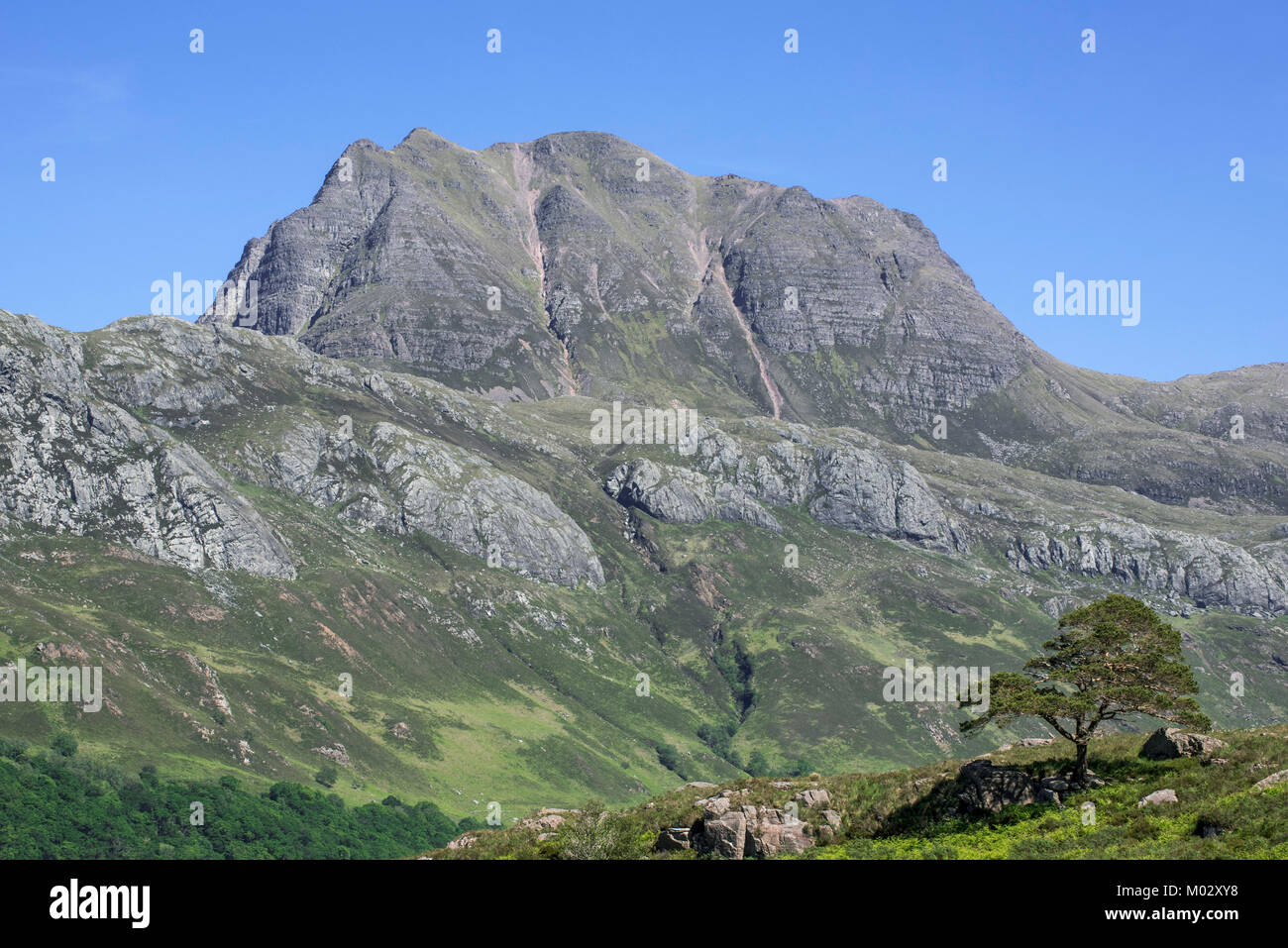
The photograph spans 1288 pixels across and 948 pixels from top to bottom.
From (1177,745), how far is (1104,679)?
5.86 metres

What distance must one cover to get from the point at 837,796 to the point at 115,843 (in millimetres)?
156897

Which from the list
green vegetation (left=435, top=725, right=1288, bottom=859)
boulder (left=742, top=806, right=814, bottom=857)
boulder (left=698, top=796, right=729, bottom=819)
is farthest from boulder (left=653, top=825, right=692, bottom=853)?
boulder (left=742, top=806, right=814, bottom=857)

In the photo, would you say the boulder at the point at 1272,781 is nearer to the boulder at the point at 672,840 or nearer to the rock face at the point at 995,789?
the rock face at the point at 995,789

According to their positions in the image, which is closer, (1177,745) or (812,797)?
(1177,745)

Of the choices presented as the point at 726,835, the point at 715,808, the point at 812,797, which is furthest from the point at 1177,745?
the point at 715,808

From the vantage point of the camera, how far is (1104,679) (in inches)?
2349

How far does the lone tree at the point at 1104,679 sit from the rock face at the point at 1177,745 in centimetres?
76

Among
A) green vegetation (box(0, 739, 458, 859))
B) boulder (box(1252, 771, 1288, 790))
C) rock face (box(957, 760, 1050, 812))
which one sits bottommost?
green vegetation (box(0, 739, 458, 859))

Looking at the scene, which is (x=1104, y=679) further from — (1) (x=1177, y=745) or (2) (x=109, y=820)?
(2) (x=109, y=820)

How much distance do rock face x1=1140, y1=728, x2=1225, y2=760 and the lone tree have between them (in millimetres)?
756

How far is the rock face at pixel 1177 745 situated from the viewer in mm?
58688

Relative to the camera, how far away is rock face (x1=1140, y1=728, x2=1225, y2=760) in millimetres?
58688

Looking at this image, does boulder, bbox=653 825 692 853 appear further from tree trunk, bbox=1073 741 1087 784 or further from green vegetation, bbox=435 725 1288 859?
tree trunk, bbox=1073 741 1087 784
